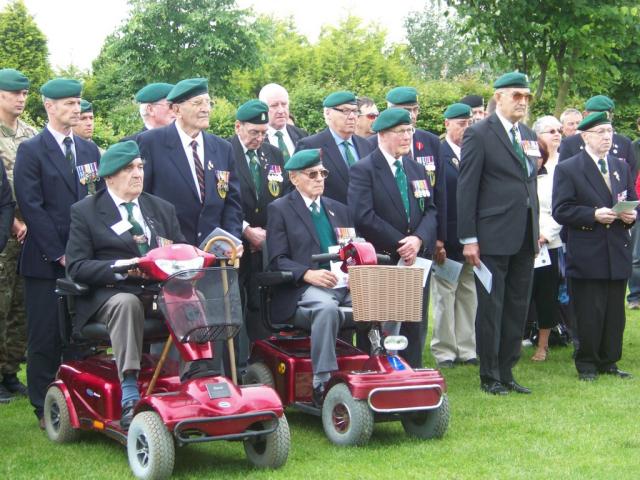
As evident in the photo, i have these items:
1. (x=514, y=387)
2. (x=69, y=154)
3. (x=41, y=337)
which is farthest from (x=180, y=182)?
(x=514, y=387)

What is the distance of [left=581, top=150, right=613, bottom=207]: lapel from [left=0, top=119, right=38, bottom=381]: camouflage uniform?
435 cm

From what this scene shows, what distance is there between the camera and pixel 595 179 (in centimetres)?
852

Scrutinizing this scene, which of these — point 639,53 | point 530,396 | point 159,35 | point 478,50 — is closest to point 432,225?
point 530,396

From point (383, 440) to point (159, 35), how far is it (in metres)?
33.4

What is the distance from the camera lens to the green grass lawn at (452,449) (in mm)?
5699

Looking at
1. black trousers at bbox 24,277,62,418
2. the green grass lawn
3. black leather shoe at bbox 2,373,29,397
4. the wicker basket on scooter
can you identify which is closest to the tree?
black leather shoe at bbox 2,373,29,397

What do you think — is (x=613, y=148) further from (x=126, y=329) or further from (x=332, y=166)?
(x=126, y=329)

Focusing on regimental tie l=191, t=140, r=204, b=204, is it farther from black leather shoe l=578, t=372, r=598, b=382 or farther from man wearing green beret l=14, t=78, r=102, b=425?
black leather shoe l=578, t=372, r=598, b=382

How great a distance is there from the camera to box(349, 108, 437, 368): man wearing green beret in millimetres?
7523

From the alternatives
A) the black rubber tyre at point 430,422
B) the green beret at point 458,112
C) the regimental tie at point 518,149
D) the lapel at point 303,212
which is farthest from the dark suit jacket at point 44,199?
the green beret at point 458,112

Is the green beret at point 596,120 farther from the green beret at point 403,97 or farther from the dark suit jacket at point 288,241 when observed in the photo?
the dark suit jacket at point 288,241

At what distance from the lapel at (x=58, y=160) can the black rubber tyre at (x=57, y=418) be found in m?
1.34

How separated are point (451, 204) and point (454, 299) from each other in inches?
34.5

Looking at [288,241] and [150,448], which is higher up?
[288,241]
